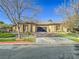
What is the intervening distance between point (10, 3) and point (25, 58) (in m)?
22.3

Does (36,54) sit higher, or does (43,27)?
(43,27)

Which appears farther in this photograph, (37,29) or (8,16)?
(37,29)

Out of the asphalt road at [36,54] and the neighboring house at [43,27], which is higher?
the neighboring house at [43,27]

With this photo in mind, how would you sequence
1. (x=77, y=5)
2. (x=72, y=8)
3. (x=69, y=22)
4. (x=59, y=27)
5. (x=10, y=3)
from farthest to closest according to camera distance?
(x=59, y=27), (x=69, y=22), (x=72, y=8), (x=77, y=5), (x=10, y=3)

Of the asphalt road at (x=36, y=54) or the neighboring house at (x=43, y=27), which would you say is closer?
the asphalt road at (x=36, y=54)

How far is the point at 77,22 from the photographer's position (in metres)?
43.8

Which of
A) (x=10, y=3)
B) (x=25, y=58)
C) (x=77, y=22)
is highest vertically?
(x=10, y=3)

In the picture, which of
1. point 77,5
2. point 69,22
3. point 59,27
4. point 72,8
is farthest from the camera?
point 59,27

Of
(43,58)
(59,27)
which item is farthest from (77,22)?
(43,58)

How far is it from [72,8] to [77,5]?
2.83 meters

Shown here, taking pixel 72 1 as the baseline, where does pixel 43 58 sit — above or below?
below

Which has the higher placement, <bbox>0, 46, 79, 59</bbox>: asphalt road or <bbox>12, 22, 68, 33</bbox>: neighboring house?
<bbox>12, 22, 68, 33</bbox>: neighboring house

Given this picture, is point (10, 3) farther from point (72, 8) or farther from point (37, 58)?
point (37, 58)

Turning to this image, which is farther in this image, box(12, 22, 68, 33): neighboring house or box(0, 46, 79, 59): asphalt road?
box(12, 22, 68, 33): neighboring house
